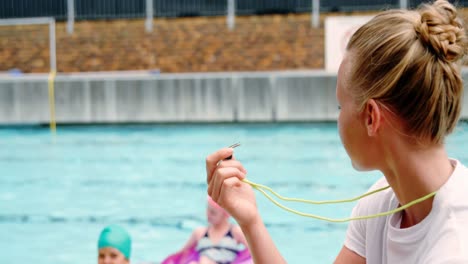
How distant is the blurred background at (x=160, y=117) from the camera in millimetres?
7328

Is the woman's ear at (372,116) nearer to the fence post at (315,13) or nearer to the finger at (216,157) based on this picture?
the finger at (216,157)

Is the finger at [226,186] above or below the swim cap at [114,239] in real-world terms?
above

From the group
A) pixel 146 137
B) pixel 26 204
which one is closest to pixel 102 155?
pixel 146 137

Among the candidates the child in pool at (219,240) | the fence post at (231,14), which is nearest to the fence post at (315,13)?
the fence post at (231,14)

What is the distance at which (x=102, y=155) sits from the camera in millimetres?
11344

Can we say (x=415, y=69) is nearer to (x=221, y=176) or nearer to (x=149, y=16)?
(x=221, y=176)

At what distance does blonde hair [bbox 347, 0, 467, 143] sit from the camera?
1.25 m

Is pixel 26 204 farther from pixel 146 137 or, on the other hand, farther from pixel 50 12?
pixel 50 12

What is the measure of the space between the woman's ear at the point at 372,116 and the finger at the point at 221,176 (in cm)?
30

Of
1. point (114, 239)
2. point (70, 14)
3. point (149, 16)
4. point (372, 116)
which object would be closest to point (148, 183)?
point (114, 239)

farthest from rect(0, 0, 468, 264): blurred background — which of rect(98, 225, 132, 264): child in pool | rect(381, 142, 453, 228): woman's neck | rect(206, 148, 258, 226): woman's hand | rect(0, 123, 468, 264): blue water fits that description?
rect(98, 225, 132, 264): child in pool

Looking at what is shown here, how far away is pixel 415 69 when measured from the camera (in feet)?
4.10

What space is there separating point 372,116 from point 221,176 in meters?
0.35

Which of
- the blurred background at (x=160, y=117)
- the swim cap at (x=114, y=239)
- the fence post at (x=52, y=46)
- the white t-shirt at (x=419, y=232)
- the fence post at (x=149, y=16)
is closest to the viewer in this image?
the white t-shirt at (x=419, y=232)
